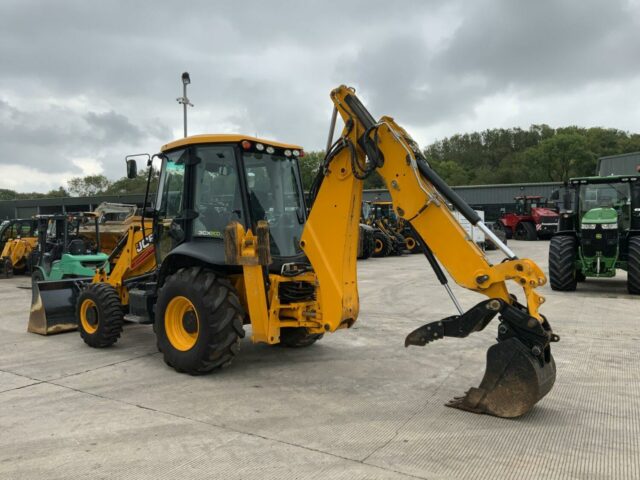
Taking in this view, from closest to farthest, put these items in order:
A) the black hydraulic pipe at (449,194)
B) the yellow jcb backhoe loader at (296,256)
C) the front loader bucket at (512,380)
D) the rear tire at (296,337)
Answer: the front loader bucket at (512,380), the yellow jcb backhoe loader at (296,256), the black hydraulic pipe at (449,194), the rear tire at (296,337)

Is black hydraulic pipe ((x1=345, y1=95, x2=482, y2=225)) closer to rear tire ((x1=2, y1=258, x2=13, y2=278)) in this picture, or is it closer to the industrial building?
rear tire ((x1=2, y1=258, x2=13, y2=278))

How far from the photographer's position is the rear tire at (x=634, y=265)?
1059 centimetres

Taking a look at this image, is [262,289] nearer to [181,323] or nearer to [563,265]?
[181,323]

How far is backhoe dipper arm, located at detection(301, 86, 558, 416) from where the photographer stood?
160 inches

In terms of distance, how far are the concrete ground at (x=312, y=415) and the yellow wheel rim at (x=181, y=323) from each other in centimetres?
37

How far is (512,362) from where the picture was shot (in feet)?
13.3

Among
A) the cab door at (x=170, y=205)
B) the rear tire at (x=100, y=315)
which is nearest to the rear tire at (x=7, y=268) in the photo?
the rear tire at (x=100, y=315)

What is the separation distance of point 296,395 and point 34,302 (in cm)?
500

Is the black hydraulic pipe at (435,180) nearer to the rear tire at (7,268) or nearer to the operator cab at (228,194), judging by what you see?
the operator cab at (228,194)

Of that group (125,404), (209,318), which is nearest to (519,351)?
(209,318)

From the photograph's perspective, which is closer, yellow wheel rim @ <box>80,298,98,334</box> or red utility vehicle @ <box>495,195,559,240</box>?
yellow wheel rim @ <box>80,298,98,334</box>

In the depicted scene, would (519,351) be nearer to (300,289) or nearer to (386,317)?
(300,289)

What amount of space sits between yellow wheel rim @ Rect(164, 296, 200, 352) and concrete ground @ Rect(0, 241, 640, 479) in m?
0.37

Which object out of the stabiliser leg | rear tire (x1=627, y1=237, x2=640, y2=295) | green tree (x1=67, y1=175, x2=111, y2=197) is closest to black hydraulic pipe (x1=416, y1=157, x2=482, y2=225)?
the stabiliser leg
